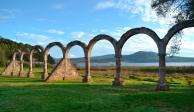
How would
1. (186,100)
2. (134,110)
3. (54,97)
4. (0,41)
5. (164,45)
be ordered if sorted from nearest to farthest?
(134,110)
(186,100)
(54,97)
(164,45)
(0,41)

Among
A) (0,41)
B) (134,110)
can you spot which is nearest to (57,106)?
(134,110)

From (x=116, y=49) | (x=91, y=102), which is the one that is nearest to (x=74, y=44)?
(x=116, y=49)

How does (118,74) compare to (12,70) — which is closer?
(118,74)

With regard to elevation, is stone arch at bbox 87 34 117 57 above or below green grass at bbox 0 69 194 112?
above

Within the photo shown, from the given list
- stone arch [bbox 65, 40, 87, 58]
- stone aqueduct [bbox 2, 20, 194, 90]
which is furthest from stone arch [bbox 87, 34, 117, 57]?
stone arch [bbox 65, 40, 87, 58]

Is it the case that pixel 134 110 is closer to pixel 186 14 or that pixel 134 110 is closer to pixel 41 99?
pixel 41 99

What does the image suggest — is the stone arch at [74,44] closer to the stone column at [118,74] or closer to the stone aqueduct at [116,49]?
the stone aqueduct at [116,49]

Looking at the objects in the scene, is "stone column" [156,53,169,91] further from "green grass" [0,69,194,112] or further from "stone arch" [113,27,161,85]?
"green grass" [0,69,194,112]

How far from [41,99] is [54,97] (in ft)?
2.98

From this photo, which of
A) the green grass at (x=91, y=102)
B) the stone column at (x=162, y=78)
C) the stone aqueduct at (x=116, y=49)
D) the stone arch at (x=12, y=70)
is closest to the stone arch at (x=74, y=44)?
the stone aqueduct at (x=116, y=49)

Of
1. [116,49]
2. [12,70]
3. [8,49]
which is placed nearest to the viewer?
[116,49]

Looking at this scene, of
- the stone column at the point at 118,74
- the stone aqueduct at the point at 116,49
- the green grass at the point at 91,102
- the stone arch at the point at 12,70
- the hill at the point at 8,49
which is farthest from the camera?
the hill at the point at 8,49

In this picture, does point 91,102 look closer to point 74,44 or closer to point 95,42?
point 95,42

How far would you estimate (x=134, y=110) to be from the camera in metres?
15.7
